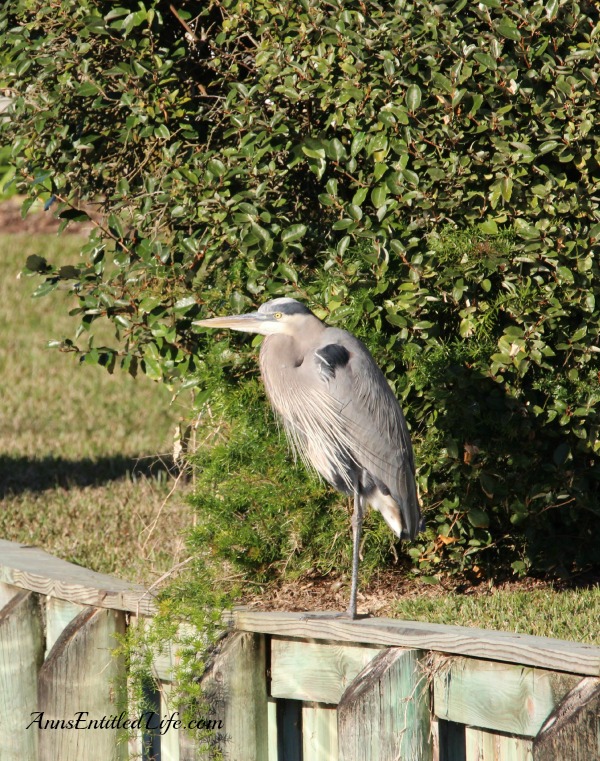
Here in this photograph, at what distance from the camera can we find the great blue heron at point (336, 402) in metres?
4.04

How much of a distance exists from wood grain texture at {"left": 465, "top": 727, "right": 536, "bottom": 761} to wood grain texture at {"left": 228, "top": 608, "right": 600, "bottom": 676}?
29 cm

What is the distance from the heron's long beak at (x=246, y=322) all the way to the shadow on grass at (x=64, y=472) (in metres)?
3.14

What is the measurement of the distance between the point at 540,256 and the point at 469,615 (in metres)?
1.46

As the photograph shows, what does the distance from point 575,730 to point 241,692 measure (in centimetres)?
137

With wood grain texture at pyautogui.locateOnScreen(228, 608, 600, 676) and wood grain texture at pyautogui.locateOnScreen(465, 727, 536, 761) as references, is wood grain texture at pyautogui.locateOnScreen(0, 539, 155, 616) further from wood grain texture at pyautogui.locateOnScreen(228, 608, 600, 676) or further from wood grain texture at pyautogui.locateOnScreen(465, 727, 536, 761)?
wood grain texture at pyautogui.locateOnScreen(465, 727, 536, 761)

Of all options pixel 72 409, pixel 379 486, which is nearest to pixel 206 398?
pixel 379 486

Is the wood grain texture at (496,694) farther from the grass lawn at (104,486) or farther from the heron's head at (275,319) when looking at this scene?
the heron's head at (275,319)

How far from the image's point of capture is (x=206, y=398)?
4.79 m

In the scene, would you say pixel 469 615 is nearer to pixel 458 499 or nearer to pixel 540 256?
pixel 458 499

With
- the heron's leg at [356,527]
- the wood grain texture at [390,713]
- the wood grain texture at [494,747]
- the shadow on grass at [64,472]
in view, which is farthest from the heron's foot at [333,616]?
the shadow on grass at [64,472]

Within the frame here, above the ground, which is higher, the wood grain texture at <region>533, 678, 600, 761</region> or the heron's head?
the heron's head

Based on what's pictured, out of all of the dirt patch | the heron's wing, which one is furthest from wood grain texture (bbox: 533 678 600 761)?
the dirt patch

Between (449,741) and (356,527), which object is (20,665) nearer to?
(356,527)

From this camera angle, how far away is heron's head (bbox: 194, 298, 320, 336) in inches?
159
